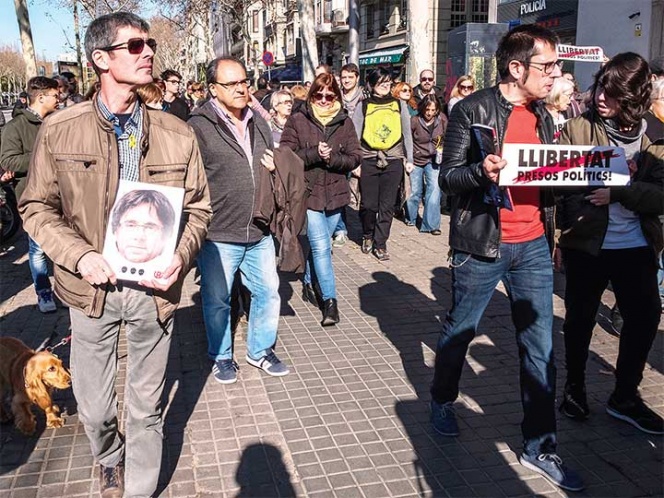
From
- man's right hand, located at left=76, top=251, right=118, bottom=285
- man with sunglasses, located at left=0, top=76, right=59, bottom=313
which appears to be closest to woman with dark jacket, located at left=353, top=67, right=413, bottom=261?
man with sunglasses, located at left=0, top=76, right=59, bottom=313

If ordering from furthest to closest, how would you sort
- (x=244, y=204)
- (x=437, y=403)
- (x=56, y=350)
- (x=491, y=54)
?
(x=491, y=54)
(x=56, y=350)
(x=244, y=204)
(x=437, y=403)

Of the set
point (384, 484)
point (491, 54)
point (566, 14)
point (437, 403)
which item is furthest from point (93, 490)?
point (566, 14)

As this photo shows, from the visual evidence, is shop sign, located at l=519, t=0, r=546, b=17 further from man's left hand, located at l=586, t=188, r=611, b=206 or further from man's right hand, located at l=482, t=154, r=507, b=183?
man's right hand, located at l=482, t=154, r=507, b=183

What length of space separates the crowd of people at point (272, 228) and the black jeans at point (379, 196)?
297 cm

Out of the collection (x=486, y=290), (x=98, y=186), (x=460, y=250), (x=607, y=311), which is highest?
(x=98, y=186)

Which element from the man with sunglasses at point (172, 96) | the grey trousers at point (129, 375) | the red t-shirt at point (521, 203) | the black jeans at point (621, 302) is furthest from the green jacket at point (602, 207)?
the man with sunglasses at point (172, 96)

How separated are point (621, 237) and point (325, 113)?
2.95m

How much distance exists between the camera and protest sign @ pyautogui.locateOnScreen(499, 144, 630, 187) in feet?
10.1

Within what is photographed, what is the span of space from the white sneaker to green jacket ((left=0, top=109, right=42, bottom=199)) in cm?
93

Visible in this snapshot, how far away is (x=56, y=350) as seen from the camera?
17.1 feet

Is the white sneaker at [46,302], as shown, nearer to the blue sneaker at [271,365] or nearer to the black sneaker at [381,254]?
the blue sneaker at [271,365]

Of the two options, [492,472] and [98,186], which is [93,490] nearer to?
[98,186]

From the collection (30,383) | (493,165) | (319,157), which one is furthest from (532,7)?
(30,383)

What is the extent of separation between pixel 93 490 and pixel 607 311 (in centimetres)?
447
